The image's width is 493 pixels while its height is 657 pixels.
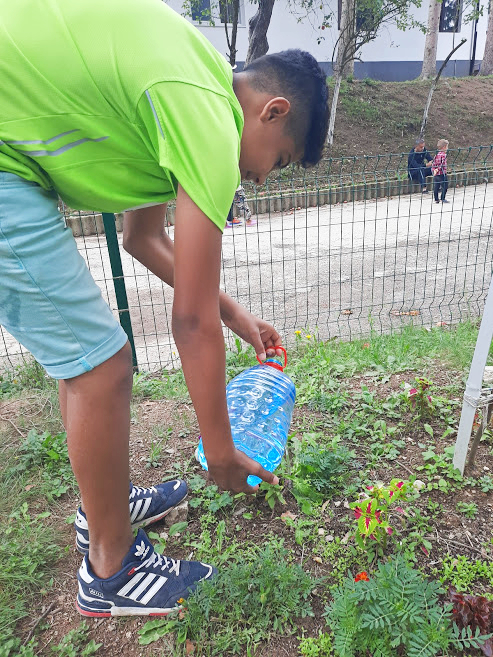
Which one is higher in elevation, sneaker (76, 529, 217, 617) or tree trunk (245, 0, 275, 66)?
tree trunk (245, 0, 275, 66)

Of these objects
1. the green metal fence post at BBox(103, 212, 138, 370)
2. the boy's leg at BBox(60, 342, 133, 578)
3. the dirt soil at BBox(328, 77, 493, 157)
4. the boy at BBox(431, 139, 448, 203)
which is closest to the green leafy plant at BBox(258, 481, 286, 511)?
the boy's leg at BBox(60, 342, 133, 578)

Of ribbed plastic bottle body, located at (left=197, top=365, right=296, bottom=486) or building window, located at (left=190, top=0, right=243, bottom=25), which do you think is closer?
ribbed plastic bottle body, located at (left=197, top=365, right=296, bottom=486)

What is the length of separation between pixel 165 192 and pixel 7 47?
48cm

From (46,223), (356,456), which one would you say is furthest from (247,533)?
(46,223)

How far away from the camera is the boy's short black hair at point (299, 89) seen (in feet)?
4.68

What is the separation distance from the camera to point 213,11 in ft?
63.1

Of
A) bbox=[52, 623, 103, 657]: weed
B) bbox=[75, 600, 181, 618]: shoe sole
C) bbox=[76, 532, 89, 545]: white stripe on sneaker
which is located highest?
bbox=[76, 532, 89, 545]: white stripe on sneaker

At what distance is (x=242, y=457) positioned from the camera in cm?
133

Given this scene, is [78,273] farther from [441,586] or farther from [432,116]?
[432,116]

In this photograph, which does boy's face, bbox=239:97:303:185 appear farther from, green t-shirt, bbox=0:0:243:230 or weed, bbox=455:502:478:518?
weed, bbox=455:502:478:518

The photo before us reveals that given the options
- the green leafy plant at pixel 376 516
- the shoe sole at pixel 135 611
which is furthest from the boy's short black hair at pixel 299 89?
the shoe sole at pixel 135 611

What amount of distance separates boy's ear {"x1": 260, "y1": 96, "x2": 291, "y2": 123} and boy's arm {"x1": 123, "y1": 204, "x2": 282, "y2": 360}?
639 mm

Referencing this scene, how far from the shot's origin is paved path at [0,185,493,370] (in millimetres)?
4621

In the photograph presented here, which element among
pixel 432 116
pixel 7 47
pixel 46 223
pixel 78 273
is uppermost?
pixel 7 47
